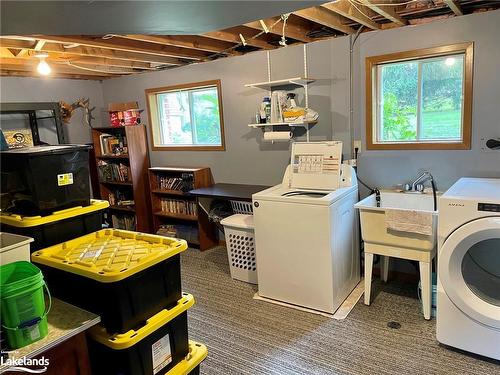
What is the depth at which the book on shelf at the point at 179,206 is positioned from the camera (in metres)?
4.54

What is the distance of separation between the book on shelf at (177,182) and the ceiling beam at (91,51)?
1.38 m

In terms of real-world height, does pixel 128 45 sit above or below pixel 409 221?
above

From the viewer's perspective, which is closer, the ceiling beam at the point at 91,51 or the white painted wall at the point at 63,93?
the ceiling beam at the point at 91,51

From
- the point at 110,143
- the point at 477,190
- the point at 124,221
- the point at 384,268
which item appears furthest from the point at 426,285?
the point at 110,143

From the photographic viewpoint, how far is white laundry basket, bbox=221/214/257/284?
341 centimetres

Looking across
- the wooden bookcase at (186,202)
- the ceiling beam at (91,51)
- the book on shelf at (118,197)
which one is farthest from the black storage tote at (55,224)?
the book on shelf at (118,197)

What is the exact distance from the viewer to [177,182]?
4699 millimetres

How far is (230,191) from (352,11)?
2064 mm

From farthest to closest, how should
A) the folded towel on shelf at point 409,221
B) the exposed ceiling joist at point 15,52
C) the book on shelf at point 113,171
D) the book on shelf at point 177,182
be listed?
the book on shelf at point 113,171 < the book on shelf at point 177,182 < the exposed ceiling joist at point 15,52 < the folded towel on shelf at point 409,221

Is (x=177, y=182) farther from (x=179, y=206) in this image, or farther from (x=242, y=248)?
(x=242, y=248)

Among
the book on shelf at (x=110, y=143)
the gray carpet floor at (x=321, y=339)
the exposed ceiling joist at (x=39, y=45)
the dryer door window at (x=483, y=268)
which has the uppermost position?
the exposed ceiling joist at (x=39, y=45)

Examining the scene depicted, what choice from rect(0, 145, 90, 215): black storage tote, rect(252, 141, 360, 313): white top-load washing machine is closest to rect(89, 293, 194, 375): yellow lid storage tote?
rect(0, 145, 90, 215): black storage tote

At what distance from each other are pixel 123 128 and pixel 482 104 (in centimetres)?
405

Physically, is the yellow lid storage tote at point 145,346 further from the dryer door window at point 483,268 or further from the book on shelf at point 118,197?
the book on shelf at point 118,197
